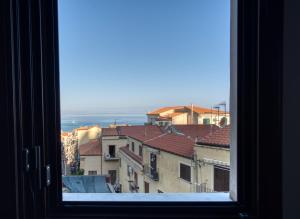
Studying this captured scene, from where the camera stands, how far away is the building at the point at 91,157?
98cm

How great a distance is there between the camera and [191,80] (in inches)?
37.9

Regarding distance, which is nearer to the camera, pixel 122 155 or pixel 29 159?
pixel 29 159

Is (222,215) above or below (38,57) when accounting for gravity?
below

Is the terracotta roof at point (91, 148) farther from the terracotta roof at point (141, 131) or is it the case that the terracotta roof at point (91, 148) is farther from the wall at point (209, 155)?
the wall at point (209, 155)

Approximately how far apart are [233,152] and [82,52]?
2.11ft

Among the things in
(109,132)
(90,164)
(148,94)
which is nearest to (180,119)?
(148,94)

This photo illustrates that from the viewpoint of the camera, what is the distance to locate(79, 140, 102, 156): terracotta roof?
0.98 m

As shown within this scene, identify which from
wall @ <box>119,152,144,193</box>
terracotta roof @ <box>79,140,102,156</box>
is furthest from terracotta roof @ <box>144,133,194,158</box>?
terracotta roof @ <box>79,140,102,156</box>

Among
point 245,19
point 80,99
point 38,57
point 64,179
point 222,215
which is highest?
point 245,19

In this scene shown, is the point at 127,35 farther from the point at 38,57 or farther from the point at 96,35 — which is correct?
the point at 38,57

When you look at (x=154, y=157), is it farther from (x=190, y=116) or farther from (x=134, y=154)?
(x=190, y=116)

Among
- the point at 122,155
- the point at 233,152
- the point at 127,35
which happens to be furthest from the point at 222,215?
the point at 127,35

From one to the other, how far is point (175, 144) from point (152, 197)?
207mm

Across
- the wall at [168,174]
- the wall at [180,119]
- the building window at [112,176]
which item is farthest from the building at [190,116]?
the building window at [112,176]
